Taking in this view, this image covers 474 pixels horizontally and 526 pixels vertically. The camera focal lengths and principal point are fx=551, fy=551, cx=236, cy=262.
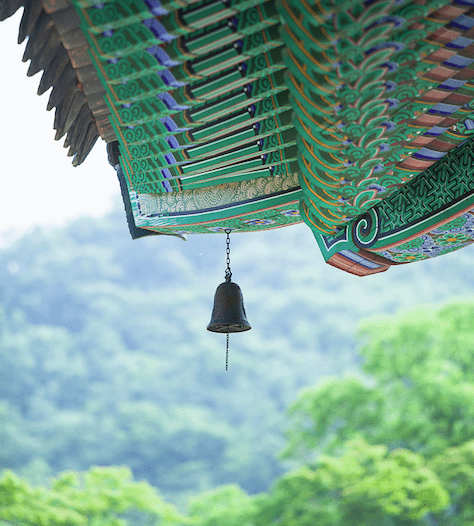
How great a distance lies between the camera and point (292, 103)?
44.1 inches

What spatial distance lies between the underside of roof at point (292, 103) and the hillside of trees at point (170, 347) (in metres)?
8.53

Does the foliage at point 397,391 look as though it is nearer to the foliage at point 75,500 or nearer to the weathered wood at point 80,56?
the foliage at point 75,500

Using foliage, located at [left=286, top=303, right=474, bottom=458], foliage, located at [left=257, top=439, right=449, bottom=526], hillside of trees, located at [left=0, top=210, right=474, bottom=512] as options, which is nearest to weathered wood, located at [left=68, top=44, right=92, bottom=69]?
foliage, located at [left=257, top=439, right=449, bottom=526]

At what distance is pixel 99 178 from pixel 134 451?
8842mm

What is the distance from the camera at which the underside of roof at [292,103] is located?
958 mm

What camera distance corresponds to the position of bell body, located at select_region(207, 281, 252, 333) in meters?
2.32

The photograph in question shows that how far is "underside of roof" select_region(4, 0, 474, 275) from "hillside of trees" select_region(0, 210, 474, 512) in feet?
28.0

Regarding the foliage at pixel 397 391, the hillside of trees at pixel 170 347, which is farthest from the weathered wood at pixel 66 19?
the hillside of trees at pixel 170 347

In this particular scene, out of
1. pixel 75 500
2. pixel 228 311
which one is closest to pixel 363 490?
pixel 75 500

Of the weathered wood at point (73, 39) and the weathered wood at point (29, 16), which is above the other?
the weathered wood at point (29, 16)

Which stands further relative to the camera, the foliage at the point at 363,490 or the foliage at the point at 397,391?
the foliage at the point at 397,391

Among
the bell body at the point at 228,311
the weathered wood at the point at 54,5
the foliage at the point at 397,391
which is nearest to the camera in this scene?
the weathered wood at the point at 54,5

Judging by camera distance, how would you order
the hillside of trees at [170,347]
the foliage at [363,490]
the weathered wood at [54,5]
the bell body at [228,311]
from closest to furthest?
the weathered wood at [54,5] → the bell body at [228,311] → the foliage at [363,490] → the hillside of trees at [170,347]

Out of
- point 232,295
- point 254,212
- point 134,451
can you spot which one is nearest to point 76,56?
point 254,212
